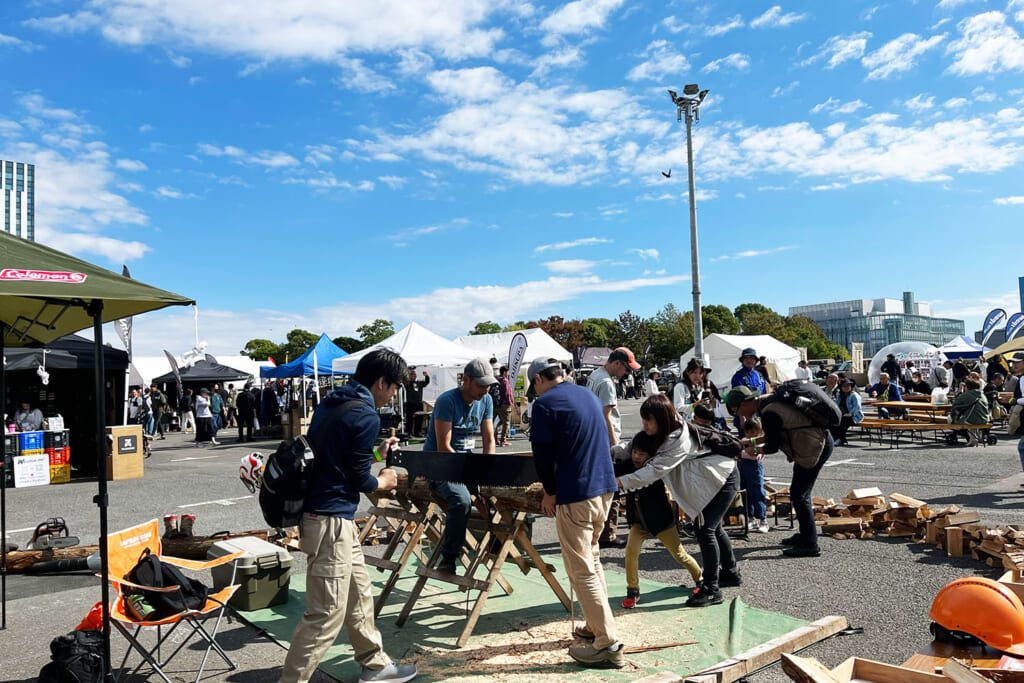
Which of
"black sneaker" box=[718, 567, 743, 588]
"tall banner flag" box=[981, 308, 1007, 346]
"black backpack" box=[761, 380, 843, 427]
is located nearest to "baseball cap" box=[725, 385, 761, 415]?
"black backpack" box=[761, 380, 843, 427]

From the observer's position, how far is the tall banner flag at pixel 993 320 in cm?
3559

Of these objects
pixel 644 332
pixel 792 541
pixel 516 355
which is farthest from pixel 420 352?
pixel 644 332

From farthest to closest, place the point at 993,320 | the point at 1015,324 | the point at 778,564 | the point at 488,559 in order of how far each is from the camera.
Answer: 1. the point at 993,320
2. the point at 1015,324
3. the point at 778,564
4. the point at 488,559

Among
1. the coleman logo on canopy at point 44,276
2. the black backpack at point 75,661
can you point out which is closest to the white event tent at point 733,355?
the coleman logo on canopy at point 44,276

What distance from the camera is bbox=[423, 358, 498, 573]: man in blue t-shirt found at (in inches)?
201

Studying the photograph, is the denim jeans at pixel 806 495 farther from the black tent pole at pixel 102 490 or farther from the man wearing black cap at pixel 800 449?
the black tent pole at pixel 102 490

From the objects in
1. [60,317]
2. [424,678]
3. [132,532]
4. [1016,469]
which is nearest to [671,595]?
[424,678]

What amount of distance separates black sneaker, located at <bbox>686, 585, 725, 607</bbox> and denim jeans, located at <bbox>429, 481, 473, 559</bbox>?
1785 mm

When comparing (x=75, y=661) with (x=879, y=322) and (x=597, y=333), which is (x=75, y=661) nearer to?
(x=597, y=333)

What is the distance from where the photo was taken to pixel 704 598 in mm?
5176

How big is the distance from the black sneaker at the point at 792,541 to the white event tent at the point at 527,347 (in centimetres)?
1625

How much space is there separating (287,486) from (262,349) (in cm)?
9549

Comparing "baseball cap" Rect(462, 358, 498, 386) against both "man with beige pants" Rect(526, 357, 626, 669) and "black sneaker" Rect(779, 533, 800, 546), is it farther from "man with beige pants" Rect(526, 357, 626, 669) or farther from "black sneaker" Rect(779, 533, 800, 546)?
"black sneaker" Rect(779, 533, 800, 546)

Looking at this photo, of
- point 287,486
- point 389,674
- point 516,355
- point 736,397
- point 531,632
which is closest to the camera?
point 287,486
